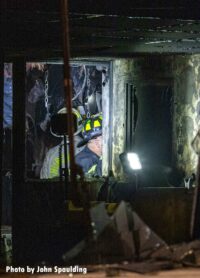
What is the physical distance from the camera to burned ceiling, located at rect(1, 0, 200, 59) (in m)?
8.20

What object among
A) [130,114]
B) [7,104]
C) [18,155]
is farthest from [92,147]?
[18,155]

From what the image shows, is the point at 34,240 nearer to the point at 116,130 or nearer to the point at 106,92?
the point at 116,130

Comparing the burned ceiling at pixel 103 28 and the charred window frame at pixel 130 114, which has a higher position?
the burned ceiling at pixel 103 28

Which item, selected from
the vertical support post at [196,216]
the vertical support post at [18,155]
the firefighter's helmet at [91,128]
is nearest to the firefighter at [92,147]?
the firefighter's helmet at [91,128]

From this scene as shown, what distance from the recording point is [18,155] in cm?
1181

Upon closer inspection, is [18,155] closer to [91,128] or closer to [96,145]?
[91,128]

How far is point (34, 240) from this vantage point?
465 inches

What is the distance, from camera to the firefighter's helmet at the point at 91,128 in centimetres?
1620

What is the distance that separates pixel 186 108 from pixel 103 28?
3694 mm

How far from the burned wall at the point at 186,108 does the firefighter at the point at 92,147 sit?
3.91 metres

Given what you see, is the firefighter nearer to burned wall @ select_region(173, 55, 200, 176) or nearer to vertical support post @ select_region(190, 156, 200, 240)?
burned wall @ select_region(173, 55, 200, 176)

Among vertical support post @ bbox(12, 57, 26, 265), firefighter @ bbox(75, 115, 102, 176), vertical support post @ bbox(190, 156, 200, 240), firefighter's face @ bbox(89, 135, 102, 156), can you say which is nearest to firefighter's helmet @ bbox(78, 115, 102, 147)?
firefighter @ bbox(75, 115, 102, 176)

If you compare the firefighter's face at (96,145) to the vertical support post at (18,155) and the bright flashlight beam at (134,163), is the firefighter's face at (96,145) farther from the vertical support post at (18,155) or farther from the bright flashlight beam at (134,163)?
the bright flashlight beam at (134,163)

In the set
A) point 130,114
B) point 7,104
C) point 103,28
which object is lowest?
point 130,114
